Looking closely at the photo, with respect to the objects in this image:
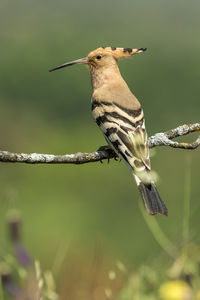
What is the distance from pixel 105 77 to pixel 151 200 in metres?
1.04

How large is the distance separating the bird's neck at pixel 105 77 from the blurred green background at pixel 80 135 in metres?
0.75

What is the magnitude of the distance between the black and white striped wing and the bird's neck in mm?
249

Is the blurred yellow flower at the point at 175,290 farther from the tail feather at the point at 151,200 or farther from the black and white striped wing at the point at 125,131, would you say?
the black and white striped wing at the point at 125,131

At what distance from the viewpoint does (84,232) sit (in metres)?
7.04

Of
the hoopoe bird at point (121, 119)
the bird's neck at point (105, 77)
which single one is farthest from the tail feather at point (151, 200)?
the bird's neck at point (105, 77)

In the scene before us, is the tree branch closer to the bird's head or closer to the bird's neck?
the bird's neck

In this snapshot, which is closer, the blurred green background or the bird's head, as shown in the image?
the bird's head

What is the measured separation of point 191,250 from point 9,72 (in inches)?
383

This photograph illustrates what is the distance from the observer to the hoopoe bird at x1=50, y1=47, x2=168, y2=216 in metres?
3.16

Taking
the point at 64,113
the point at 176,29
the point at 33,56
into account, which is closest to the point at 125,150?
the point at 64,113

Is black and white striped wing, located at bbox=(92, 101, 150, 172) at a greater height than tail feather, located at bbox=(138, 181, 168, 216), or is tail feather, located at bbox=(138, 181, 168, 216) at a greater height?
black and white striped wing, located at bbox=(92, 101, 150, 172)

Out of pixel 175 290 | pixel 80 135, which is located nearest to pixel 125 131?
pixel 175 290

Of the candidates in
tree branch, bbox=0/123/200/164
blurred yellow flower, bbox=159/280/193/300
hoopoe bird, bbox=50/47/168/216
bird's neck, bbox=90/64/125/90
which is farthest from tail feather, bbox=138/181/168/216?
bird's neck, bbox=90/64/125/90

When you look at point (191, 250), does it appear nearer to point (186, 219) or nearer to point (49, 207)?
point (186, 219)
